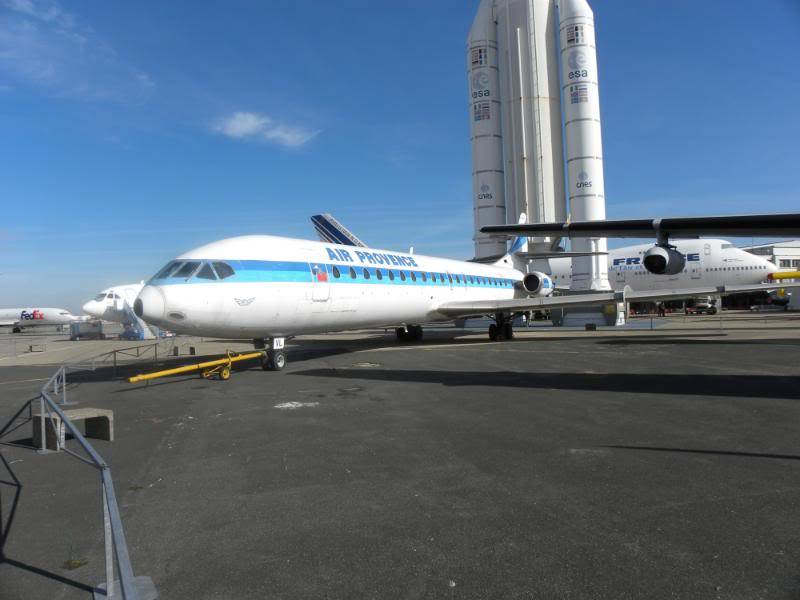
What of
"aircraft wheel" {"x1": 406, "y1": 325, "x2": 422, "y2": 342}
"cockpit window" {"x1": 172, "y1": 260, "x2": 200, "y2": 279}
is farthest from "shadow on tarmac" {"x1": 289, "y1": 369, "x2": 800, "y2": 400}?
"aircraft wheel" {"x1": 406, "y1": 325, "x2": 422, "y2": 342}

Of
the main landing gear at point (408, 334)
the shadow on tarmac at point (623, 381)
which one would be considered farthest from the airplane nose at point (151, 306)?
the main landing gear at point (408, 334)

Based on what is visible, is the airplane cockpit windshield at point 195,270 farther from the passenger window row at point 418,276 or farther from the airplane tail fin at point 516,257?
the airplane tail fin at point 516,257

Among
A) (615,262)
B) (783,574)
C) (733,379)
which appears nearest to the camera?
(783,574)

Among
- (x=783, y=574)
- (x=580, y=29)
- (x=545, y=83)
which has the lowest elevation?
(x=783, y=574)

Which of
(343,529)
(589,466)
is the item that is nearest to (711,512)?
(589,466)

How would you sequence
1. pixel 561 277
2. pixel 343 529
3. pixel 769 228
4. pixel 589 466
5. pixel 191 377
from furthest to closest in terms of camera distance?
pixel 561 277, pixel 191 377, pixel 769 228, pixel 589 466, pixel 343 529

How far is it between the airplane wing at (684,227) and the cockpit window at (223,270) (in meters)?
6.25

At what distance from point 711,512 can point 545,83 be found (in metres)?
41.4

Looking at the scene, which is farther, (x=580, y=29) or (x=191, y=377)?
(x=580, y=29)

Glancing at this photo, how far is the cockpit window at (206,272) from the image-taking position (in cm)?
1151

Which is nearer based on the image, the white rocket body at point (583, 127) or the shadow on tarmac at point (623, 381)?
the shadow on tarmac at point (623, 381)

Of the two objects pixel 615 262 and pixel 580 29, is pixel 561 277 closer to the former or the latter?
pixel 615 262

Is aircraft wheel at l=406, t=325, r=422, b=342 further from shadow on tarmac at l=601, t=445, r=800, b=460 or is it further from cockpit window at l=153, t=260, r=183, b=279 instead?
shadow on tarmac at l=601, t=445, r=800, b=460

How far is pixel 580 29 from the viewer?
37.3m
